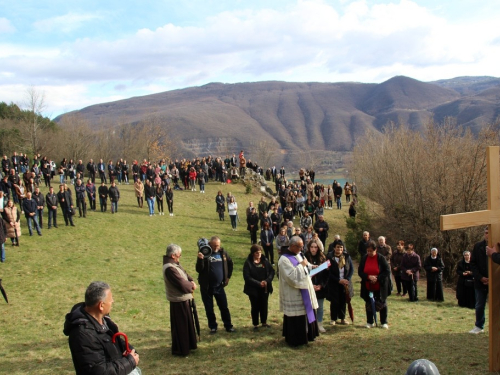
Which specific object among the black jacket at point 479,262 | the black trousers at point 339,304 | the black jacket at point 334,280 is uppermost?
the black jacket at point 479,262

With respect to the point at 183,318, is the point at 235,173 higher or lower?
higher

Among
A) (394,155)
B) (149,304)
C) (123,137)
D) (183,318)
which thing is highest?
(123,137)

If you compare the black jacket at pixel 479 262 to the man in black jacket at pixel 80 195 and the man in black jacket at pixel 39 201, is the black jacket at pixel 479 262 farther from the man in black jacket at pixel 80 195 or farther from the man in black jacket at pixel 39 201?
the man in black jacket at pixel 80 195

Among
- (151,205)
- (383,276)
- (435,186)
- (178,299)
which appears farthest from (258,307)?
(151,205)

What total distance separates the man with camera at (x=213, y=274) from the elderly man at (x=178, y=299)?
857mm

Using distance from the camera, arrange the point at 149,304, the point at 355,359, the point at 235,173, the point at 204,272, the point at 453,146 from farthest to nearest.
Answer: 1. the point at 235,173
2. the point at 453,146
3. the point at 149,304
4. the point at 204,272
5. the point at 355,359

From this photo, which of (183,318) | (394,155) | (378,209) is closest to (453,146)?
(394,155)

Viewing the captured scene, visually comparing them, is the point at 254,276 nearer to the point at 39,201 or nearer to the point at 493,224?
the point at 493,224

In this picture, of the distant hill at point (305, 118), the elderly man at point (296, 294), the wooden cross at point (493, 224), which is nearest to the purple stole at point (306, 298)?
the elderly man at point (296, 294)

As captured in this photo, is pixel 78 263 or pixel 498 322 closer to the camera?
pixel 498 322

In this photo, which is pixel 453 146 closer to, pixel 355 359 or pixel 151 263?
pixel 151 263

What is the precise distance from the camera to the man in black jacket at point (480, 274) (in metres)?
7.31

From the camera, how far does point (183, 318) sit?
7.13m

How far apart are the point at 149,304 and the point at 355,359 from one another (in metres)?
5.64
